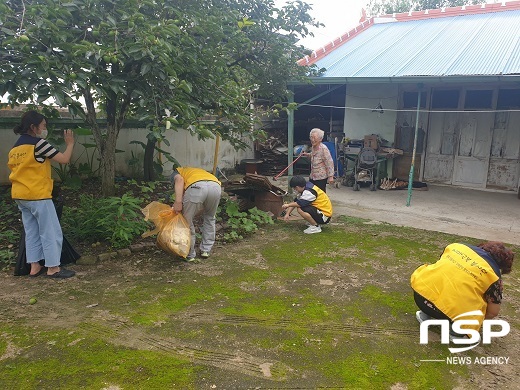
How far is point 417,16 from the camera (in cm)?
1068

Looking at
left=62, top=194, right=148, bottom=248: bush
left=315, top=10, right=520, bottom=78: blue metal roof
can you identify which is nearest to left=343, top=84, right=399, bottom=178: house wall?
left=315, top=10, right=520, bottom=78: blue metal roof

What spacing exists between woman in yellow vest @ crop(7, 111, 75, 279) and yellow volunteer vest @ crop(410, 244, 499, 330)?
352 cm

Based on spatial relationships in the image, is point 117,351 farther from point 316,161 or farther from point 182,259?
point 316,161

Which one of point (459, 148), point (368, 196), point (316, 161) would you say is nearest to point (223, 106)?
point (316, 161)

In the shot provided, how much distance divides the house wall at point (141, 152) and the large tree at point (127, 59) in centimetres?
155

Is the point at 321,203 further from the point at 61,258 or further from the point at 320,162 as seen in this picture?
the point at 61,258

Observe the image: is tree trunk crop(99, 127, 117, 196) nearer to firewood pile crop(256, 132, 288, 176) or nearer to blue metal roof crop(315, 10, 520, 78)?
blue metal roof crop(315, 10, 520, 78)

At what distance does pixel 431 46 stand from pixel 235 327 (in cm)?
782

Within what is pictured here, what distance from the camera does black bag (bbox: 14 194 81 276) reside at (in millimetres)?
4066

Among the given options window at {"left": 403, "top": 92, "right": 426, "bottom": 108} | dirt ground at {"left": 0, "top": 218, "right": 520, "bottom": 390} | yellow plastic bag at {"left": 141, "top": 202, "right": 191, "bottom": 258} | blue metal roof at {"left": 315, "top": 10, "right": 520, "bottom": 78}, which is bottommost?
dirt ground at {"left": 0, "top": 218, "right": 520, "bottom": 390}

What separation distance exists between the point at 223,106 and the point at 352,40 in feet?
22.9

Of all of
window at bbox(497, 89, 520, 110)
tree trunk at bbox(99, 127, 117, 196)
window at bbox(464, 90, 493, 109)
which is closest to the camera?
tree trunk at bbox(99, 127, 117, 196)

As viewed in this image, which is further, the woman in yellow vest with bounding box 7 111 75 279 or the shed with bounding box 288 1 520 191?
the shed with bounding box 288 1 520 191

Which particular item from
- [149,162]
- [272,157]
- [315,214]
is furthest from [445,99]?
[149,162]
